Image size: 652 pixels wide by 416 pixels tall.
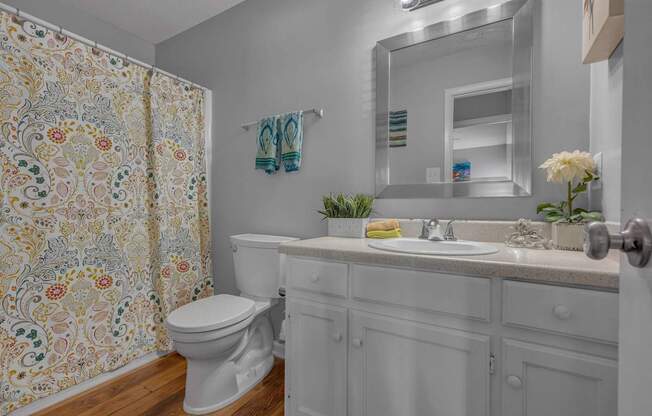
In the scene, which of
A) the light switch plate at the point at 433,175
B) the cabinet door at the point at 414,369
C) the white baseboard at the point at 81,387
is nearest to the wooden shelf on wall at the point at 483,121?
the light switch plate at the point at 433,175

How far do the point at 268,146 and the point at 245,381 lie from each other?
1.36 metres

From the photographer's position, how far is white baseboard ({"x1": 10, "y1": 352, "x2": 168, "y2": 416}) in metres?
1.44

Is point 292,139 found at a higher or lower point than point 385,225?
higher

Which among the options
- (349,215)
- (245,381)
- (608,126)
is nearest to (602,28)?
(608,126)

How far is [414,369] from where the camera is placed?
3.15 ft

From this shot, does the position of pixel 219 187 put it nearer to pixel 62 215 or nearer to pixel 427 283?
pixel 62 215

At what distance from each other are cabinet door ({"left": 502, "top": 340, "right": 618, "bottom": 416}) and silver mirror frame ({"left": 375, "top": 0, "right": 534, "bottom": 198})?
703 mm

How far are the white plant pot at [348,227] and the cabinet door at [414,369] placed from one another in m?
0.49

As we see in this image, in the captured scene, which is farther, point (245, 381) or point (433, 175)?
point (245, 381)

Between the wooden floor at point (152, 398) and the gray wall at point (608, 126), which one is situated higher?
the gray wall at point (608, 126)

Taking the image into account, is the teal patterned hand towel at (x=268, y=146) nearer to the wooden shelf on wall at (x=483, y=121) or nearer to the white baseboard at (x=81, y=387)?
the wooden shelf on wall at (x=483, y=121)

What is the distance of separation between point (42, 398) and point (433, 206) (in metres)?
2.15

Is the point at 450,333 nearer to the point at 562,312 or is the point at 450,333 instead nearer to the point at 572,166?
the point at 562,312

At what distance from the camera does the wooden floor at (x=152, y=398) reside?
1.45m
